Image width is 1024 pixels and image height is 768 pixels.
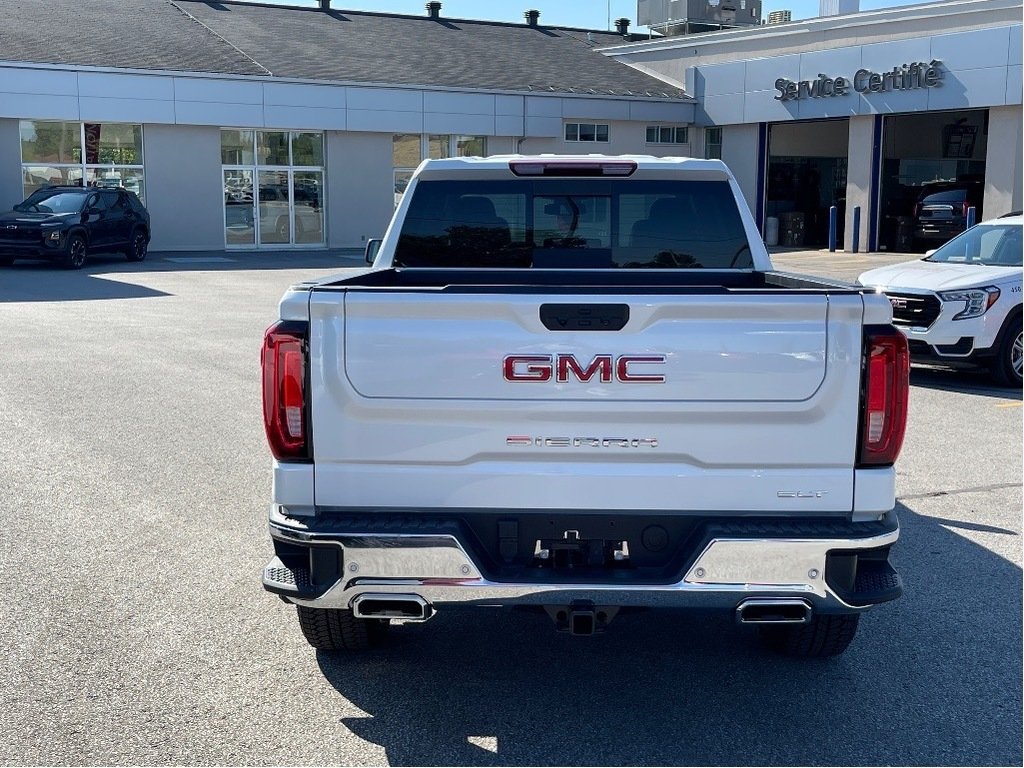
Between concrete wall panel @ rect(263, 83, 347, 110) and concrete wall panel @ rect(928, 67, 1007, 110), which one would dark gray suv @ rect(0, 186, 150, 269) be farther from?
concrete wall panel @ rect(928, 67, 1007, 110)

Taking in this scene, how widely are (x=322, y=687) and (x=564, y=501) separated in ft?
4.45

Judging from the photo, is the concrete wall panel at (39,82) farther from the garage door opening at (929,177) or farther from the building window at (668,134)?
the garage door opening at (929,177)

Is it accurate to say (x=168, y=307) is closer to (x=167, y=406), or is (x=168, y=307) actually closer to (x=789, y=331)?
(x=167, y=406)

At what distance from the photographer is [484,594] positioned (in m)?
3.81

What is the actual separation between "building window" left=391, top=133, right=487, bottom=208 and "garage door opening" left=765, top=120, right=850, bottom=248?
9378 mm

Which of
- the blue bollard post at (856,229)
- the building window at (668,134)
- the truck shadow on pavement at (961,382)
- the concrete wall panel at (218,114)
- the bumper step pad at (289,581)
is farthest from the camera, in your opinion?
the building window at (668,134)

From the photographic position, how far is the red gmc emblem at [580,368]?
3803mm

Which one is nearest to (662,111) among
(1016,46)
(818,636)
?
(1016,46)

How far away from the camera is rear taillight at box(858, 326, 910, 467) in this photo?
12.5 ft

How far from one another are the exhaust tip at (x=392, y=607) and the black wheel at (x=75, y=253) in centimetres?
2260

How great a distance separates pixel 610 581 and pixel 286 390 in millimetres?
1272

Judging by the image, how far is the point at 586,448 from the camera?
12.7 feet

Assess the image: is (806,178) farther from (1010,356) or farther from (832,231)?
(1010,356)

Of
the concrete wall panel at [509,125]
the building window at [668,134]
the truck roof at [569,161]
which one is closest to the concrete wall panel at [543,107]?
the concrete wall panel at [509,125]
